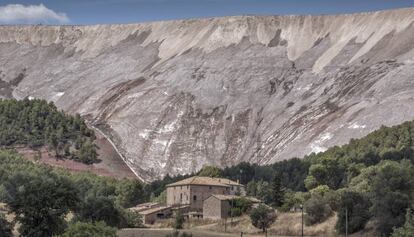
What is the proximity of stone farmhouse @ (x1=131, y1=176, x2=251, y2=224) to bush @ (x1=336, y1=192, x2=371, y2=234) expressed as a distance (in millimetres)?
23229

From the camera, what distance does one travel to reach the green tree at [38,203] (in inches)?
2633

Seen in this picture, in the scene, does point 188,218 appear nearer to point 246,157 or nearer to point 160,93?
point 246,157

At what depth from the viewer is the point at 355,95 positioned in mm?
149125

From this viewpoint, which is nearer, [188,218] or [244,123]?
[188,218]

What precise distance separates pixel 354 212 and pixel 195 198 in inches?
1435

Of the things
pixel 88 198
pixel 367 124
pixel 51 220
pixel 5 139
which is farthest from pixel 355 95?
pixel 51 220

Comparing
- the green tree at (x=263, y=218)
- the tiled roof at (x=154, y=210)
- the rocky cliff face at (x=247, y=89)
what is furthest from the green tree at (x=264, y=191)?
the rocky cliff face at (x=247, y=89)

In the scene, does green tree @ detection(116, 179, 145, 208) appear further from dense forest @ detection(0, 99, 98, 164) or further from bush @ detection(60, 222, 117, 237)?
bush @ detection(60, 222, 117, 237)

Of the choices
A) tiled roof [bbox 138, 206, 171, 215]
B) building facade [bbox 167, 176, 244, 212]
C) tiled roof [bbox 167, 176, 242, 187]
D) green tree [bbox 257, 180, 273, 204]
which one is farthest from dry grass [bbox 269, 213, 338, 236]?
tiled roof [bbox 167, 176, 242, 187]

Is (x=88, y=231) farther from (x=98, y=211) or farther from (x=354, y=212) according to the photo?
(x=354, y=212)

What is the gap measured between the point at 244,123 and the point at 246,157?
9.76 m

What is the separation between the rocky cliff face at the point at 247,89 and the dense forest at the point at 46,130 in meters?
6.49

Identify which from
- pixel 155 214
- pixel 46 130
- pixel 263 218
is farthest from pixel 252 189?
pixel 46 130

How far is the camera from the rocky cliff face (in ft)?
478
